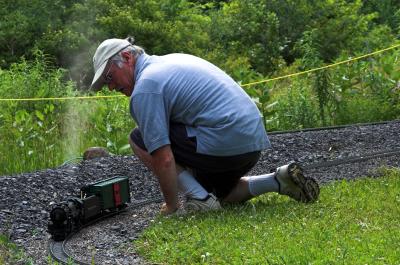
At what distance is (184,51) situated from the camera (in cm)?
1734

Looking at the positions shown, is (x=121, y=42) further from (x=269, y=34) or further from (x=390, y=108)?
(x=269, y=34)

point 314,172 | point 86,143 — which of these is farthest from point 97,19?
point 314,172

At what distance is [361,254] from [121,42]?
2.39m

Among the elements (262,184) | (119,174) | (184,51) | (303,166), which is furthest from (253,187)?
(184,51)

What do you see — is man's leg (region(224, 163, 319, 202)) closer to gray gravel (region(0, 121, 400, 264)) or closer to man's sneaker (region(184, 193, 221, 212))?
man's sneaker (region(184, 193, 221, 212))

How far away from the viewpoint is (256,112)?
6.27m

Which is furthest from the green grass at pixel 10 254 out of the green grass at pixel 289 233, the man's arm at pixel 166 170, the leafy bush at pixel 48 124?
the leafy bush at pixel 48 124

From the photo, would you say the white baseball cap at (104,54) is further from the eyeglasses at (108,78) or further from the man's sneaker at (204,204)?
the man's sneaker at (204,204)

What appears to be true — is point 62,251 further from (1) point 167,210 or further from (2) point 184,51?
(2) point 184,51

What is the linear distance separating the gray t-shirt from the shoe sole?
0.27m

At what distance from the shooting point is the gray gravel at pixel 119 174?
229 inches

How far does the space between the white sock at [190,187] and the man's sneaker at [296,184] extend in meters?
0.52

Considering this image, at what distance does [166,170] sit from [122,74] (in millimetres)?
707

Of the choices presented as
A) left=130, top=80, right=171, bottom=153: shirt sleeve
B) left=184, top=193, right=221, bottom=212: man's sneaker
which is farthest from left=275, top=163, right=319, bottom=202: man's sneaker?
left=130, top=80, right=171, bottom=153: shirt sleeve
